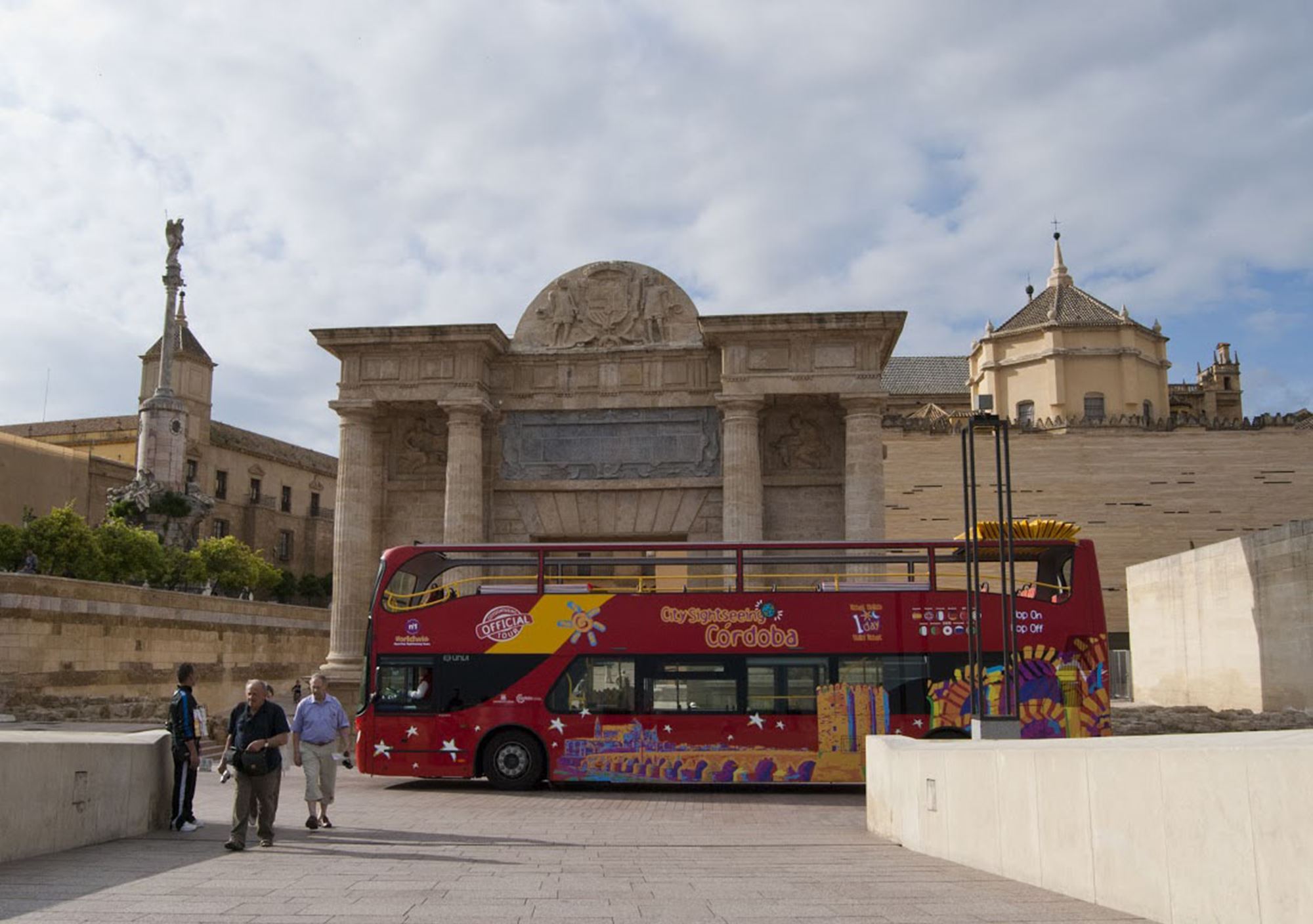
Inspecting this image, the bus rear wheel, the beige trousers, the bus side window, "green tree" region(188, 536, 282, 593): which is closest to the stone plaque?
the bus side window

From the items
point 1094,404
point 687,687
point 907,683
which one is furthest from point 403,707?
point 1094,404

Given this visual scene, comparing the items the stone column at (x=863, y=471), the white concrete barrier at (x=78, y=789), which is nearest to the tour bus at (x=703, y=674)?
the stone column at (x=863, y=471)

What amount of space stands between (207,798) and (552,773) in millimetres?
4826

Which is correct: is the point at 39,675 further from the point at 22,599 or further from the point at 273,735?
the point at 273,735

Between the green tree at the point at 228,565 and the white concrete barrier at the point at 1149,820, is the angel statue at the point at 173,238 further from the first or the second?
the white concrete barrier at the point at 1149,820

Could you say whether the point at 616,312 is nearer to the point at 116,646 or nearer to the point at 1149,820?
the point at 116,646

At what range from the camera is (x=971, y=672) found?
16.2m

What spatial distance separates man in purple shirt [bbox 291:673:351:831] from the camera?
450 inches

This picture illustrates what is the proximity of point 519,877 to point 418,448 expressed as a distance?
58.5ft

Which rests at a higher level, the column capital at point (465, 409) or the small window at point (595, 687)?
the column capital at point (465, 409)

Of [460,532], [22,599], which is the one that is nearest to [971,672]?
[460,532]

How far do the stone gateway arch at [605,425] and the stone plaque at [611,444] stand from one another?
30mm

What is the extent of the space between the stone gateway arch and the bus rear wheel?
674 cm

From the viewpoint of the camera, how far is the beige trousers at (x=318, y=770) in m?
11.4
